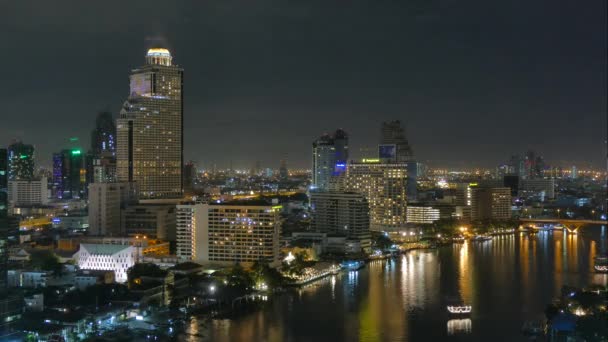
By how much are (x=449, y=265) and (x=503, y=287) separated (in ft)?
10.2

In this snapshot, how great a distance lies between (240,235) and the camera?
1368cm

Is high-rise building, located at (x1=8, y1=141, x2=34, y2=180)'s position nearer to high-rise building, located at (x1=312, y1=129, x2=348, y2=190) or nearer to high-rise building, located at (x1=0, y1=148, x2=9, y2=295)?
high-rise building, located at (x1=312, y1=129, x2=348, y2=190)

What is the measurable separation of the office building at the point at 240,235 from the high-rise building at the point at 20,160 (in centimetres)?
1669

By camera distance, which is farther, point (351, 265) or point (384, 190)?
point (384, 190)

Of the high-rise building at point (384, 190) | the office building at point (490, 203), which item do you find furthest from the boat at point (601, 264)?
the office building at point (490, 203)

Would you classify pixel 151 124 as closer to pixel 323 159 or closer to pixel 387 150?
pixel 387 150

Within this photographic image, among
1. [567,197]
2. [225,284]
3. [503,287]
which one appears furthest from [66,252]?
[567,197]

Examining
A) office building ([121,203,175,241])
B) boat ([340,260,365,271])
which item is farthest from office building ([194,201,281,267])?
office building ([121,203,175,241])

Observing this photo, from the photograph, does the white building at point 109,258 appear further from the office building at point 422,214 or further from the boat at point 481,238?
the office building at point 422,214

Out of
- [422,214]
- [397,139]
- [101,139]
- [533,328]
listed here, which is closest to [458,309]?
[533,328]

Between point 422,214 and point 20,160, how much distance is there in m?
16.0

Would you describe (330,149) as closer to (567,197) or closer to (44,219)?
(567,197)

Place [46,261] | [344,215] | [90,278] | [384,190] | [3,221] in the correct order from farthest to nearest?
1. [384,190]
2. [344,215]
3. [46,261]
4. [90,278]
5. [3,221]

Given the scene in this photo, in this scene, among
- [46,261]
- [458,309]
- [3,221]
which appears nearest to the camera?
[3,221]
